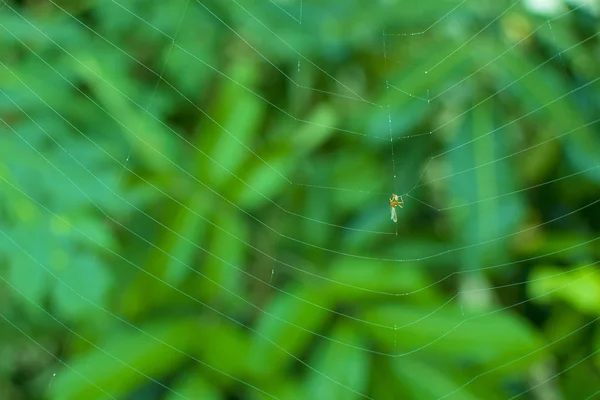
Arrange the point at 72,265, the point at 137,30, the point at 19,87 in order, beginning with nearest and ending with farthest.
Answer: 1. the point at 72,265
2. the point at 19,87
3. the point at 137,30

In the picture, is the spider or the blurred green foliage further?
the spider

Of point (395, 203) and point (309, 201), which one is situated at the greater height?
point (395, 203)

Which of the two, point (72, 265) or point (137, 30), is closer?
point (72, 265)

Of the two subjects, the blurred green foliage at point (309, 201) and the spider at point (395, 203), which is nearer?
the blurred green foliage at point (309, 201)

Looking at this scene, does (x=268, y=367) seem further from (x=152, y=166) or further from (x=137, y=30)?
(x=137, y=30)

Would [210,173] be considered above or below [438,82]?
below

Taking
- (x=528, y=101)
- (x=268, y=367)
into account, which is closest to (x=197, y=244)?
(x=268, y=367)

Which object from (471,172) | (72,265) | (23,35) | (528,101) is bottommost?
(72,265)

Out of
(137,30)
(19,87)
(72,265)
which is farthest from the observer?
(137,30)
